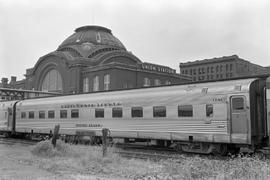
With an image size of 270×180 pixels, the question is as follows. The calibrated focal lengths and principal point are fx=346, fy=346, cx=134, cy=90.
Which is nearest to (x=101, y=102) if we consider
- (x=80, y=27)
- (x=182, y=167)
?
(x=182, y=167)

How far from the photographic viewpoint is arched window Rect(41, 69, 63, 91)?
73.8 meters

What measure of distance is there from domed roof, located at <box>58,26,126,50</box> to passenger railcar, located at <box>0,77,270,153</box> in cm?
5714

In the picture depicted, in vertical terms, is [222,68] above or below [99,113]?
above

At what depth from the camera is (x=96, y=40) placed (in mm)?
79188

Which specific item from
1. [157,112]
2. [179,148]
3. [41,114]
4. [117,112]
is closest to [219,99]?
[179,148]

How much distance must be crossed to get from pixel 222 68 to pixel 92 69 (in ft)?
214

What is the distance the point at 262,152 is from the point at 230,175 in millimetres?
7775

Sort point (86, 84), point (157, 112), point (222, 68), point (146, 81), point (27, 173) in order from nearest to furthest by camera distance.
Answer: point (27, 173)
point (157, 112)
point (86, 84)
point (146, 81)
point (222, 68)

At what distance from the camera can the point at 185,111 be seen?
53.1ft

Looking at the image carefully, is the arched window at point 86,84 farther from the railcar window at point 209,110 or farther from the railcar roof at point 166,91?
the railcar window at point 209,110

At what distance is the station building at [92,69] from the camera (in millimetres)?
63781

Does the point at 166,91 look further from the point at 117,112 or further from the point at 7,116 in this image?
the point at 7,116

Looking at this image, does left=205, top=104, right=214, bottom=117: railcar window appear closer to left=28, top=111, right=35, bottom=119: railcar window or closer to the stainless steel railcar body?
left=28, top=111, right=35, bottom=119: railcar window

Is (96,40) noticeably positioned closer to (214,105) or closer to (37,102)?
(37,102)
